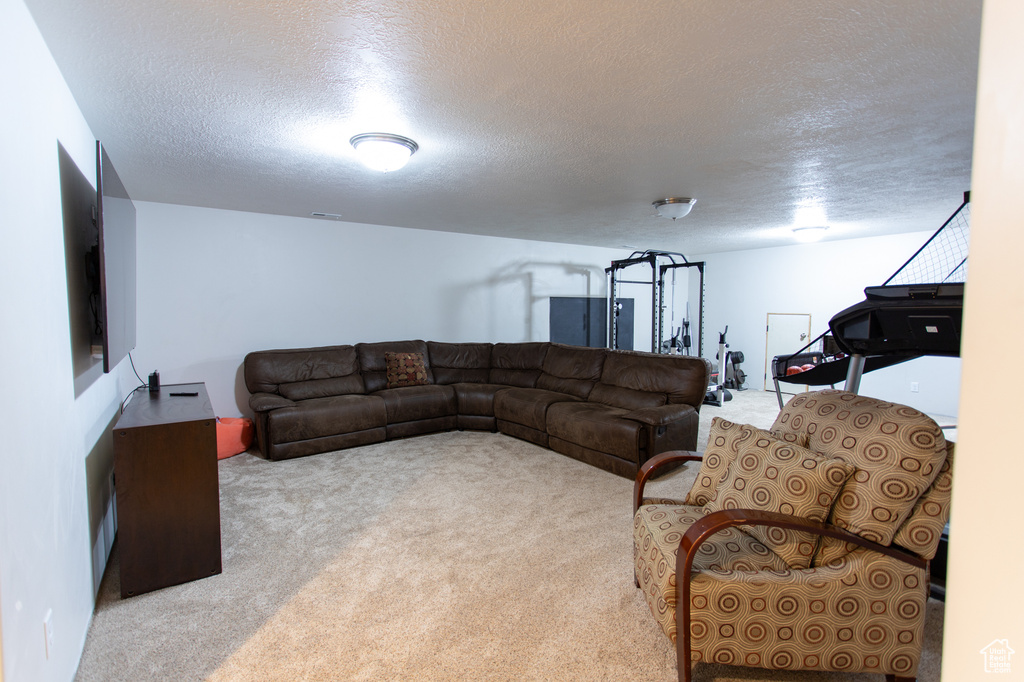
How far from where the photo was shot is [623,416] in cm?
416

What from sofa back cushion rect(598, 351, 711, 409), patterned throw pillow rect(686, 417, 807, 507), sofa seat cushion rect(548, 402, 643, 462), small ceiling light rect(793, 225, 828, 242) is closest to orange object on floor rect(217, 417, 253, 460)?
sofa seat cushion rect(548, 402, 643, 462)

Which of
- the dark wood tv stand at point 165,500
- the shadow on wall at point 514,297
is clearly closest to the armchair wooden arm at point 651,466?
the dark wood tv stand at point 165,500

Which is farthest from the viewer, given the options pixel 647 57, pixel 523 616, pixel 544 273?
pixel 544 273

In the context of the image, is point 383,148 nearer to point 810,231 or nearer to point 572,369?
point 572,369

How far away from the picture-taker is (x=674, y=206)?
432cm

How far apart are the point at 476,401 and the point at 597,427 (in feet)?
5.39

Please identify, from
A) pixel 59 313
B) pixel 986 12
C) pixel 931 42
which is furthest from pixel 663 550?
pixel 59 313

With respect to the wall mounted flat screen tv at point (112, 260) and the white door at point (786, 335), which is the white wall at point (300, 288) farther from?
the white door at point (786, 335)

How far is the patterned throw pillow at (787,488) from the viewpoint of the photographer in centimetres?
178

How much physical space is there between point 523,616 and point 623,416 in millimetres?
2227

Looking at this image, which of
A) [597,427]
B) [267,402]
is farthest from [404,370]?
[597,427]

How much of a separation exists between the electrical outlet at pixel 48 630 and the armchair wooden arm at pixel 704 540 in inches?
76.2

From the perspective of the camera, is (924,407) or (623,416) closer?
(623,416)

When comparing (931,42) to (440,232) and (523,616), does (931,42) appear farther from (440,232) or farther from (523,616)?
(440,232)
